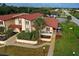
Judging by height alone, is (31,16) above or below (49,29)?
above

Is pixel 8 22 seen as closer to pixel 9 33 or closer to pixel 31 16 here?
pixel 9 33

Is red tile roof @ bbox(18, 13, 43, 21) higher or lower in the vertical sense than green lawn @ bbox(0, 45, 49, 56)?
higher

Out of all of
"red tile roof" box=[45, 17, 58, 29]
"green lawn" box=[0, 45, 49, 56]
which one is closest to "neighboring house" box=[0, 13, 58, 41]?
"red tile roof" box=[45, 17, 58, 29]

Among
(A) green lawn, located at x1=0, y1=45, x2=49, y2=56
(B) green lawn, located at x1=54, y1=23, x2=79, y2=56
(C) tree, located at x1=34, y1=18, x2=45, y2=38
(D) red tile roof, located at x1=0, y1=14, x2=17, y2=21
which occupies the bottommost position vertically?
(A) green lawn, located at x1=0, y1=45, x2=49, y2=56

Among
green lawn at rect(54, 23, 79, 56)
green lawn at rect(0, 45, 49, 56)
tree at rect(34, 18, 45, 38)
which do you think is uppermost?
tree at rect(34, 18, 45, 38)

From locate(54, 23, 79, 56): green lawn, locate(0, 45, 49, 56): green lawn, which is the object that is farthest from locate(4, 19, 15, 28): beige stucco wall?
locate(54, 23, 79, 56): green lawn

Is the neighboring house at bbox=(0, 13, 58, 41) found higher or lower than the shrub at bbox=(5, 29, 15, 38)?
higher

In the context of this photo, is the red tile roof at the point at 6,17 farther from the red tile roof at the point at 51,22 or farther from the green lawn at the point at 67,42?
the green lawn at the point at 67,42

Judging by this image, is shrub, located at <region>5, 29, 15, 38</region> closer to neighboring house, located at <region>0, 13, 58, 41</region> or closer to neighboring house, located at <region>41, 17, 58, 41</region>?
neighboring house, located at <region>0, 13, 58, 41</region>

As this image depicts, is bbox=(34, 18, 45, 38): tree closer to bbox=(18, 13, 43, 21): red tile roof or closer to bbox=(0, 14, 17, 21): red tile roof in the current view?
bbox=(18, 13, 43, 21): red tile roof

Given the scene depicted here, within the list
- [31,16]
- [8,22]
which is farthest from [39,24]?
[8,22]
